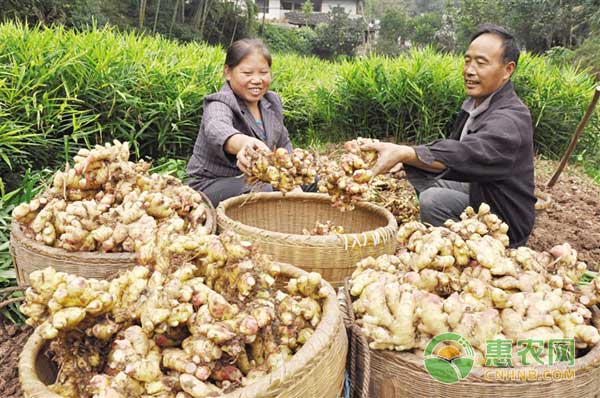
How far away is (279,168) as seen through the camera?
214 centimetres

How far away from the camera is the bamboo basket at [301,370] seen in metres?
1.05

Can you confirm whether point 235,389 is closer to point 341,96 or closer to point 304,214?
point 304,214

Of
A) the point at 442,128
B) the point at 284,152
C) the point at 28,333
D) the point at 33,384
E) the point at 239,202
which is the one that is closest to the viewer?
the point at 33,384

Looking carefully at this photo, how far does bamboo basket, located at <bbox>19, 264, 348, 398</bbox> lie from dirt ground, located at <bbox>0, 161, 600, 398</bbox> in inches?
22.1

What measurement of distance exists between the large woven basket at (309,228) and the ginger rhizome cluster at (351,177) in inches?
7.4

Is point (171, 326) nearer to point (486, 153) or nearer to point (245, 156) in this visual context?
point (245, 156)

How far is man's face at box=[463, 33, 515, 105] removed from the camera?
2529 millimetres

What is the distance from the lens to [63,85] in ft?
11.0

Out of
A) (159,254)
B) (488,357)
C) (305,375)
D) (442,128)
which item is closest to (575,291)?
(488,357)

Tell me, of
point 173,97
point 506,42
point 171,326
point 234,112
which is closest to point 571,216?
point 506,42

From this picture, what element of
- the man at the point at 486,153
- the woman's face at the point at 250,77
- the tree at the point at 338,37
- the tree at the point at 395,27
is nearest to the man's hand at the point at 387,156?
the man at the point at 486,153

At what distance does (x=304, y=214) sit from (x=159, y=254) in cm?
134

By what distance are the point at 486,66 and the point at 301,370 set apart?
6.86ft

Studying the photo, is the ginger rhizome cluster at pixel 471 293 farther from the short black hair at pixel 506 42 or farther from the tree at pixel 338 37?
the tree at pixel 338 37
